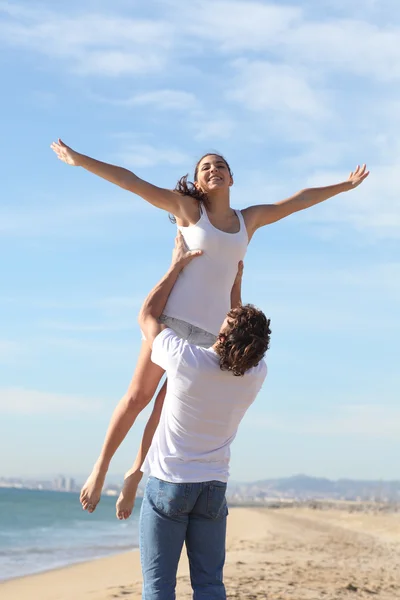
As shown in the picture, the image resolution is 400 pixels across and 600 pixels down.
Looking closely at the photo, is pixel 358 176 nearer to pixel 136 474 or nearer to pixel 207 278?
pixel 207 278

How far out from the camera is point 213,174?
4883 millimetres

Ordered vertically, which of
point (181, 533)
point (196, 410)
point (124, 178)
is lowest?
point (181, 533)

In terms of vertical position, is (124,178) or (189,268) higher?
(124,178)

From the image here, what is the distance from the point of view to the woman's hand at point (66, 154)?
4758mm

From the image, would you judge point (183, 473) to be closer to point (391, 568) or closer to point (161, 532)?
point (161, 532)

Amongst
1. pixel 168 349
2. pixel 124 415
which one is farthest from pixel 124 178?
pixel 168 349

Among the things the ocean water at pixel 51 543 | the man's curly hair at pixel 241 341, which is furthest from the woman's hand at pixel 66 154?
the ocean water at pixel 51 543

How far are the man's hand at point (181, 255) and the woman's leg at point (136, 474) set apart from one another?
0.64 meters

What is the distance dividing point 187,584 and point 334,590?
5.83 ft

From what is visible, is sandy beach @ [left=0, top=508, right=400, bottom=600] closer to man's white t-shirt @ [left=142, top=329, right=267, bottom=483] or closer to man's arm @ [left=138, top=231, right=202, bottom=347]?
man's arm @ [left=138, top=231, right=202, bottom=347]

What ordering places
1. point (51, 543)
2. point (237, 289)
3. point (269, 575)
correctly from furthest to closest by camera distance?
1. point (51, 543)
2. point (269, 575)
3. point (237, 289)

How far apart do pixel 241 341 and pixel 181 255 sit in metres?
1.18

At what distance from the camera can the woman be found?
15.2ft

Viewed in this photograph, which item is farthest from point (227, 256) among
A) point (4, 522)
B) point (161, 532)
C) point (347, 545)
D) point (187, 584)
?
point (4, 522)
